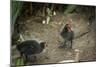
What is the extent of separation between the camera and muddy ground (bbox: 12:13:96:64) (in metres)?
1.80

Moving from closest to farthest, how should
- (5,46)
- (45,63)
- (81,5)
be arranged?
(5,46) < (45,63) < (81,5)

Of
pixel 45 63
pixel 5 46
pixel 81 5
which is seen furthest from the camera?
pixel 81 5

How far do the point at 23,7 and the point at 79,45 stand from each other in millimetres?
690

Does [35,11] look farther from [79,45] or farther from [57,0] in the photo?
[79,45]

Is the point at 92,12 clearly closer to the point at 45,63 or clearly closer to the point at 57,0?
the point at 57,0

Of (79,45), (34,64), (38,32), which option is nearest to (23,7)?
(38,32)

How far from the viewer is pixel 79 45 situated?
1988 mm

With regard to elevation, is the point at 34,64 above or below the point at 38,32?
below

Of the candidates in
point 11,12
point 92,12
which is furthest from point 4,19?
point 92,12

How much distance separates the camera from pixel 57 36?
190 cm

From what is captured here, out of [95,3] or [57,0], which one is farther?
[95,3]

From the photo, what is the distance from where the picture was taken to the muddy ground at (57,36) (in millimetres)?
1802

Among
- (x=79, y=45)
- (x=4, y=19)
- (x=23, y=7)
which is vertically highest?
(x=23, y=7)

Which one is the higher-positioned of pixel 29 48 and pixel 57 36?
pixel 57 36
